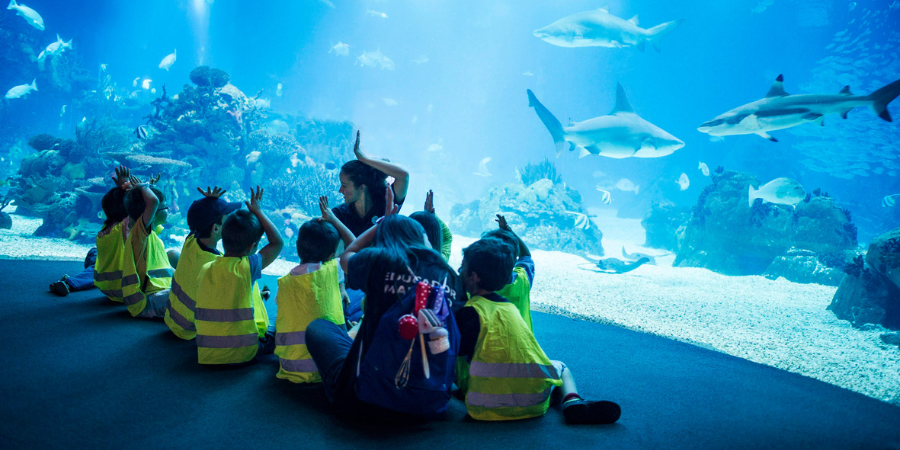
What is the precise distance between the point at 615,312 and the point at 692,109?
43.2m

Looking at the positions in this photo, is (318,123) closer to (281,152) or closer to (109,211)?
(281,152)

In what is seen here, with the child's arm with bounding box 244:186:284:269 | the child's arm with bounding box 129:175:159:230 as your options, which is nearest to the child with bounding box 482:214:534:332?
the child's arm with bounding box 244:186:284:269

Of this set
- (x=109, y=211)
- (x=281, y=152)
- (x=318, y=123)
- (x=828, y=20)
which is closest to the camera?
(x=109, y=211)

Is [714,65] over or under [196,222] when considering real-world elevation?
over

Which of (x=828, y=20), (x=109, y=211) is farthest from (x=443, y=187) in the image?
(x=828, y=20)

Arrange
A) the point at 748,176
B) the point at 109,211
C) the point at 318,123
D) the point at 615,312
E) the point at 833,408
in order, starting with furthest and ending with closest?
the point at 318,123 → the point at 748,176 → the point at 615,312 → the point at 109,211 → the point at 833,408

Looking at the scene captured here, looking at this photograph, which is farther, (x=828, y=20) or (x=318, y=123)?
(x=828, y=20)

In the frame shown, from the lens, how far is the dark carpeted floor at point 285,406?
159cm

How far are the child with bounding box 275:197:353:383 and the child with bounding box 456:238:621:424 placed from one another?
0.70 m

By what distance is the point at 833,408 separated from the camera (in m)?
2.24

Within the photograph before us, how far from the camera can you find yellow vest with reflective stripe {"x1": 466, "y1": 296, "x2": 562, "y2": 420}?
173 cm

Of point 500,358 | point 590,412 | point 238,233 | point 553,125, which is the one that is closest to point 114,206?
point 238,233

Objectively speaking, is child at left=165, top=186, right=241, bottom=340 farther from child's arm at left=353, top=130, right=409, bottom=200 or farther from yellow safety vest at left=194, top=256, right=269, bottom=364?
child's arm at left=353, top=130, right=409, bottom=200

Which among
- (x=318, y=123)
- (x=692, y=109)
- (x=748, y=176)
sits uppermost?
(x=692, y=109)
